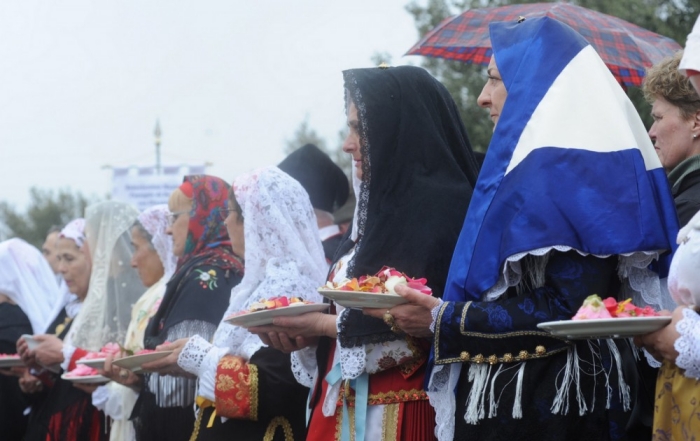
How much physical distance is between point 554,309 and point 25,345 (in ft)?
15.0

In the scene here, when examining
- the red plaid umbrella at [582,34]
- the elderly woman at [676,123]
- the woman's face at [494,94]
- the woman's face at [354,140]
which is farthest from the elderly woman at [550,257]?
the red plaid umbrella at [582,34]

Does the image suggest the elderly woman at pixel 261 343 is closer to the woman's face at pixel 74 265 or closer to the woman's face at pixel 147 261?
the woman's face at pixel 147 261

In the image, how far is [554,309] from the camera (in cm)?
308

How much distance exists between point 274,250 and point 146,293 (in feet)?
6.79

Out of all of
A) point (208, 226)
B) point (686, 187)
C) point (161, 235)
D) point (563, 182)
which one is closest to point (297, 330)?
point (563, 182)

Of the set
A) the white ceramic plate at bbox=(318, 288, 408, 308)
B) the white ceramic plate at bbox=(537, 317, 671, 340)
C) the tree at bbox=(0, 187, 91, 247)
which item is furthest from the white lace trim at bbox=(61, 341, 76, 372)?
the tree at bbox=(0, 187, 91, 247)

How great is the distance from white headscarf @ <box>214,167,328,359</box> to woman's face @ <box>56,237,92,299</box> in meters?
2.85

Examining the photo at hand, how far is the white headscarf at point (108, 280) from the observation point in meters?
6.87

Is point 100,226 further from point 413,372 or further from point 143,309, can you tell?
point 413,372

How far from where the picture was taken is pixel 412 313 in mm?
3338

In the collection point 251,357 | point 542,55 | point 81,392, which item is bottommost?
point 81,392

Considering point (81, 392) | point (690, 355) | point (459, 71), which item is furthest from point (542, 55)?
point (459, 71)

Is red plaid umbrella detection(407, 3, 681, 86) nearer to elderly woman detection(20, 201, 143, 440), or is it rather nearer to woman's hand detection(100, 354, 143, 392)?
elderly woman detection(20, 201, 143, 440)

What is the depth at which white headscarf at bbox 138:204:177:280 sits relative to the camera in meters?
6.42
